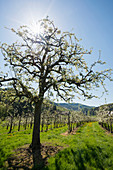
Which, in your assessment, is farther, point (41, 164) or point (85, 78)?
point (85, 78)

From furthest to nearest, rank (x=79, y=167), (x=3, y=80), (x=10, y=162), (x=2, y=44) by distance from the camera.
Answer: (x=2, y=44)
(x=3, y=80)
(x=10, y=162)
(x=79, y=167)

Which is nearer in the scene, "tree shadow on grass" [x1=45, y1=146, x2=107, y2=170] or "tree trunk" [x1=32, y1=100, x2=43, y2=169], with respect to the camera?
"tree shadow on grass" [x1=45, y1=146, x2=107, y2=170]

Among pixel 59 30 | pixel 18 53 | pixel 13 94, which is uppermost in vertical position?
pixel 59 30

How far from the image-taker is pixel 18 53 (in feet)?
38.3

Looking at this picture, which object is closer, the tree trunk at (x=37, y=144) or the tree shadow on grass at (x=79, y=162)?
the tree shadow on grass at (x=79, y=162)

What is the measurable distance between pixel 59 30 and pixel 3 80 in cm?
821

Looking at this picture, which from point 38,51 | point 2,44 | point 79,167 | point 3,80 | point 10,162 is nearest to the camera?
point 79,167

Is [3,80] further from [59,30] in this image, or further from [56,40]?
[59,30]

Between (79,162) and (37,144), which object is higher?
(79,162)

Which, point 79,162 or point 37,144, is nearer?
point 79,162

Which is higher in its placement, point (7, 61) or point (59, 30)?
point (59, 30)

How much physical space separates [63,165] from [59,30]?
12262mm

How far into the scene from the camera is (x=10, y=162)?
24.0 ft

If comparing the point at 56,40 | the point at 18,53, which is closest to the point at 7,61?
the point at 18,53
